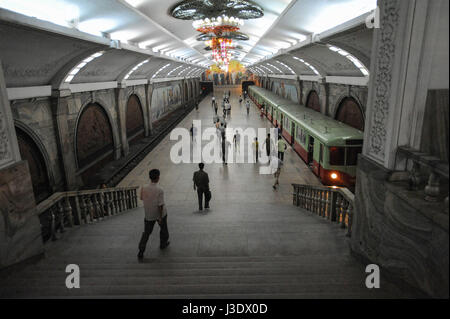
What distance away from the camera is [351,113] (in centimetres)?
1213

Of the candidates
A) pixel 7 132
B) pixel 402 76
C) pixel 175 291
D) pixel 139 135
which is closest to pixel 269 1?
pixel 402 76

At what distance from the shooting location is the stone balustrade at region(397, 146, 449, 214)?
2330mm

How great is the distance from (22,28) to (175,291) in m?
5.59

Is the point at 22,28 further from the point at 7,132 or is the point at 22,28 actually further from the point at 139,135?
the point at 139,135

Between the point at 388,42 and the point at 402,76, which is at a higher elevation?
the point at 388,42

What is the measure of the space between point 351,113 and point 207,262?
10.7 m

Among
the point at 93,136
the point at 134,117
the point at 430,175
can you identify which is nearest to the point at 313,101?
the point at 134,117

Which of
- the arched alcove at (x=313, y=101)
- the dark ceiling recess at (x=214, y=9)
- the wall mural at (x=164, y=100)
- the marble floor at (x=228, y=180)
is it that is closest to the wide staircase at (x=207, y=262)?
the marble floor at (x=228, y=180)

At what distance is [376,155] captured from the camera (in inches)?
128

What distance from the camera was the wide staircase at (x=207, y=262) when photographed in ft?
9.18

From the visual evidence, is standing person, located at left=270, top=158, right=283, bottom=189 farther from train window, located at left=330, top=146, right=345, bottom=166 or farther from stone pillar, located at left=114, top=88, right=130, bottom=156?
stone pillar, located at left=114, top=88, right=130, bottom=156

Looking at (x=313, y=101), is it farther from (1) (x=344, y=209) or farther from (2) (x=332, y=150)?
(1) (x=344, y=209)

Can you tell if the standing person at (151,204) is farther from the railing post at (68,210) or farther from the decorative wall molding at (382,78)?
the decorative wall molding at (382,78)

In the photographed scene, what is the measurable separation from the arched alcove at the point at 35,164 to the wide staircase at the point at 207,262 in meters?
3.65
